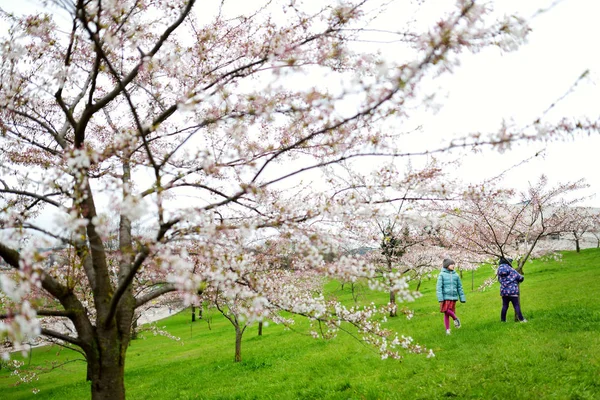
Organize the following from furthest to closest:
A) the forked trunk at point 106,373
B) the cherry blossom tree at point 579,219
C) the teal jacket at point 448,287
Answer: the cherry blossom tree at point 579,219 → the teal jacket at point 448,287 → the forked trunk at point 106,373

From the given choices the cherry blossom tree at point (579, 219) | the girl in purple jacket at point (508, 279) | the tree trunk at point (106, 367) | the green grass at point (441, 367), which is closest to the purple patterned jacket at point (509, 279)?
the girl in purple jacket at point (508, 279)

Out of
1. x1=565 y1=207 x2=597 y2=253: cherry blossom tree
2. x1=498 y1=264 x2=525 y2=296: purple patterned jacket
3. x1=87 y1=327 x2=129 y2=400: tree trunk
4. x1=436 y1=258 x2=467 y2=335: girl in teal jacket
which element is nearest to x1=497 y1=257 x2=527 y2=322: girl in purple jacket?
x1=498 y1=264 x2=525 y2=296: purple patterned jacket

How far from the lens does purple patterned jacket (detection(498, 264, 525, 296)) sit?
10062 millimetres

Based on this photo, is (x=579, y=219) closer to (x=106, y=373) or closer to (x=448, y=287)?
(x=448, y=287)

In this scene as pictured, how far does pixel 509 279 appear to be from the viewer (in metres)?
10.1

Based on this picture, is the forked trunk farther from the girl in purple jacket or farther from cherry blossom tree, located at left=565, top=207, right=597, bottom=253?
cherry blossom tree, located at left=565, top=207, right=597, bottom=253

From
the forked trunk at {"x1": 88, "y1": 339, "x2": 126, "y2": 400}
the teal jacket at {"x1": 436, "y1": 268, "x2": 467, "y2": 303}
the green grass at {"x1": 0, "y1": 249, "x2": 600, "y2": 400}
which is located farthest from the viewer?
the teal jacket at {"x1": 436, "y1": 268, "x2": 467, "y2": 303}

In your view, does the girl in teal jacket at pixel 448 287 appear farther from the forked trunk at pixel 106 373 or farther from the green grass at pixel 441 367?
the forked trunk at pixel 106 373

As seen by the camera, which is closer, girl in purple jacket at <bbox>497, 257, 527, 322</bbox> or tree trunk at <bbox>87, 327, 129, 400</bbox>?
tree trunk at <bbox>87, 327, 129, 400</bbox>

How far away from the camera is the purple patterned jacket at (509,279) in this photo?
396 inches

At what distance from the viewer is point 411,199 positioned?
11.5ft

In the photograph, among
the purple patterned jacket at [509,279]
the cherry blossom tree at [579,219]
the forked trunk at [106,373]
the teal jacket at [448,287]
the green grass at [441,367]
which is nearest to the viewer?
the forked trunk at [106,373]

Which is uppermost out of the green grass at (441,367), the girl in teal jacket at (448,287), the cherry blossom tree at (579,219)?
the cherry blossom tree at (579,219)

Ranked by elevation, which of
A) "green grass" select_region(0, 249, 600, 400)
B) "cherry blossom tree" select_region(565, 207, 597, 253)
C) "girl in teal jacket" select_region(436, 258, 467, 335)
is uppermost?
"cherry blossom tree" select_region(565, 207, 597, 253)
